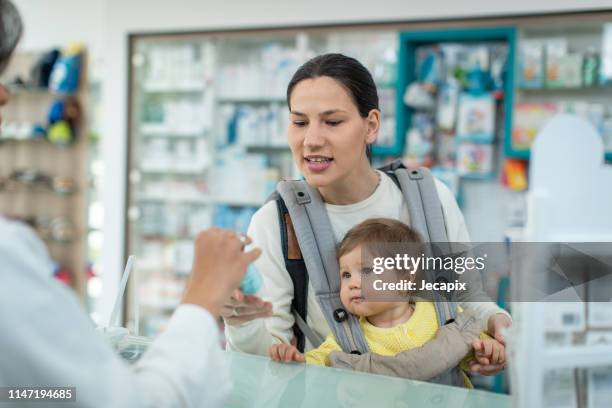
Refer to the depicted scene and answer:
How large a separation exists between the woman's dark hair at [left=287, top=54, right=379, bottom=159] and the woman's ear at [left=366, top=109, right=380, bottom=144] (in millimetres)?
26

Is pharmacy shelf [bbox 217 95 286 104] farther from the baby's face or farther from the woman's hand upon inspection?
the woman's hand

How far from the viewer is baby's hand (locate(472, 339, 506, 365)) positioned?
1.70 m

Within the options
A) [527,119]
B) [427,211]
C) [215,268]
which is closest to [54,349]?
[215,268]

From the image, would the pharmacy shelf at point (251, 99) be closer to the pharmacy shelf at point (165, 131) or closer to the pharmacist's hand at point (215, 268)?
the pharmacy shelf at point (165, 131)

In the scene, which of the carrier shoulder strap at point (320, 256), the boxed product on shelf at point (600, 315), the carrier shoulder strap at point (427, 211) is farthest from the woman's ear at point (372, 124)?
the boxed product on shelf at point (600, 315)

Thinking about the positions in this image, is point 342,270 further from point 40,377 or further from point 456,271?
point 40,377

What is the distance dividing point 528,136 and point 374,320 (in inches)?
122

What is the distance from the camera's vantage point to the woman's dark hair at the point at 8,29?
109cm

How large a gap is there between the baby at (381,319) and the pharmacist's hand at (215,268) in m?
0.52

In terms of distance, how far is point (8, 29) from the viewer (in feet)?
3.62

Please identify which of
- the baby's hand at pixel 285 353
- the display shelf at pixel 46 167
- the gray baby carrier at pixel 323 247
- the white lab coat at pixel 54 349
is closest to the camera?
the white lab coat at pixel 54 349

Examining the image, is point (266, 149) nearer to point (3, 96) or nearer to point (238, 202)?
point (238, 202)

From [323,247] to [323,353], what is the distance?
1.02 feet

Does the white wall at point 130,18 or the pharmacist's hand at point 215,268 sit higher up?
the white wall at point 130,18
